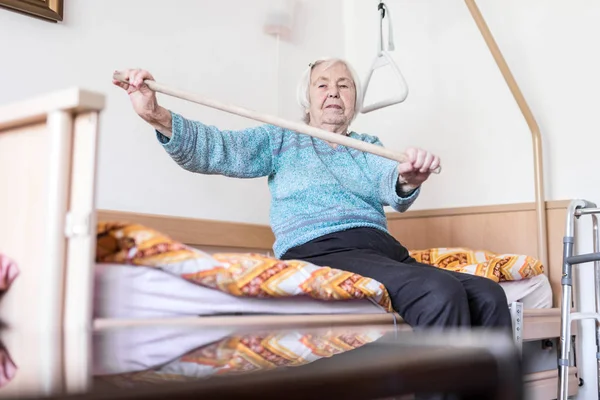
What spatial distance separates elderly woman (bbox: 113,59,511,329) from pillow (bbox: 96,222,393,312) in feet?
0.31

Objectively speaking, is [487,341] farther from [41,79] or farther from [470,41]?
[470,41]

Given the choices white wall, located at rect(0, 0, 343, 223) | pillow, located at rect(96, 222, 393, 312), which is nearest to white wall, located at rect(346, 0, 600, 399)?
white wall, located at rect(0, 0, 343, 223)

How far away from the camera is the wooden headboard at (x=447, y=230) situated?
6.10 ft

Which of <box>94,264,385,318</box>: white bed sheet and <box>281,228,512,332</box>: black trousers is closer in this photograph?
<box>94,264,385,318</box>: white bed sheet

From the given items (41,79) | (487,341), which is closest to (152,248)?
(487,341)

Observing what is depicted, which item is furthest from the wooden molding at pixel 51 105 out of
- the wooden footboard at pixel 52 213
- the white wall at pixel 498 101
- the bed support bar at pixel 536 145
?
the white wall at pixel 498 101

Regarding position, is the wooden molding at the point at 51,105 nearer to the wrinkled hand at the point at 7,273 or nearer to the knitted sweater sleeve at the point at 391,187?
the wrinkled hand at the point at 7,273

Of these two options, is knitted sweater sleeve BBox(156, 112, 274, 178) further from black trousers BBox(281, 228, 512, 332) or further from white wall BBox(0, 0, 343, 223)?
white wall BBox(0, 0, 343, 223)

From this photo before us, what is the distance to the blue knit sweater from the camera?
1.41 m

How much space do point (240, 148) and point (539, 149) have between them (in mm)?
966

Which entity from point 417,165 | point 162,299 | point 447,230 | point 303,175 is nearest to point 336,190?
point 303,175

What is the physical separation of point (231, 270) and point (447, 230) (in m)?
1.37

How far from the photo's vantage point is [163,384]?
222 mm

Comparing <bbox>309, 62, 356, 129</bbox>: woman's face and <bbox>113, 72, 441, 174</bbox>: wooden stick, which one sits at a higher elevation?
<bbox>309, 62, 356, 129</bbox>: woman's face
